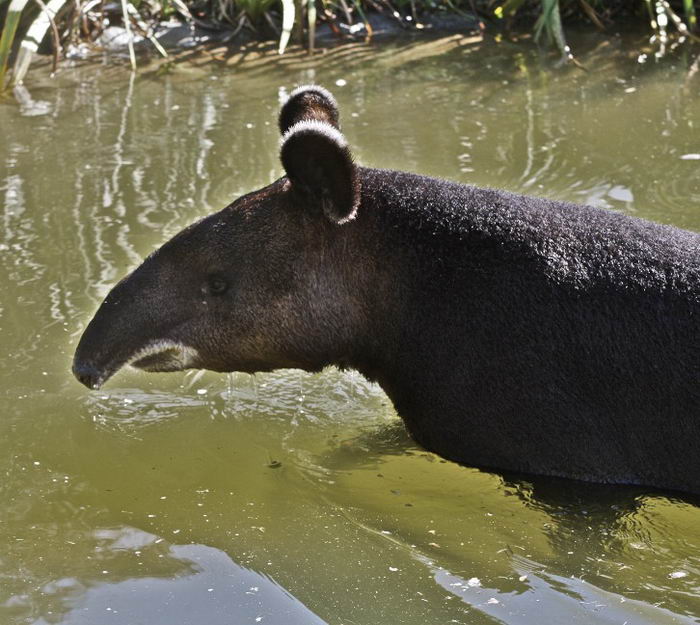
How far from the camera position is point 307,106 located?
717 centimetres

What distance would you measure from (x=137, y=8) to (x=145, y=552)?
11.3m

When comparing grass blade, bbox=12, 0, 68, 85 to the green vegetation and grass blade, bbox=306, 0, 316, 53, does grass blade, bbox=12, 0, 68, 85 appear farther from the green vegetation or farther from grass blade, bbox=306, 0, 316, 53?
grass blade, bbox=306, 0, 316, 53

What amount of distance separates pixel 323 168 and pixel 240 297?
2.86 feet

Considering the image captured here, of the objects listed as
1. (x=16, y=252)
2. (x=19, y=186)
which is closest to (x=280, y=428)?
(x=16, y=252)

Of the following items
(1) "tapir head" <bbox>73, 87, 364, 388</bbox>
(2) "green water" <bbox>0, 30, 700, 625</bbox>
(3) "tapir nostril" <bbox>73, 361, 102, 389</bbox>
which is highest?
(1) "tapir head" <bbox>73, 87, 364, 388</bbox>

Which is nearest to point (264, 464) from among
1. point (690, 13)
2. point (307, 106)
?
point (307, 106)

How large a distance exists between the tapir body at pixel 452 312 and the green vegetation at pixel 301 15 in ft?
27.8

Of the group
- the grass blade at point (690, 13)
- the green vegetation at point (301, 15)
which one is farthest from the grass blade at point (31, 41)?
the grass blade at point (690, 13)

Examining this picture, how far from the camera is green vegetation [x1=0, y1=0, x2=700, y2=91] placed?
15188 millimetres

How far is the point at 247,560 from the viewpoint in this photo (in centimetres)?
620

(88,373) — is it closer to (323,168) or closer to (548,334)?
(323,168)

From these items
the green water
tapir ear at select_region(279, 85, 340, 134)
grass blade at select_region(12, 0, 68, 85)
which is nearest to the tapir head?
tapir ear at select_region(279, 85, 340, 134)

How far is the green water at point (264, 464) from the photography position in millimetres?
5844

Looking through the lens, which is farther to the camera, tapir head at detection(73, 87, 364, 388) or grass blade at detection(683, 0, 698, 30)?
grass blade at detection(683, 0, 698, 30)
